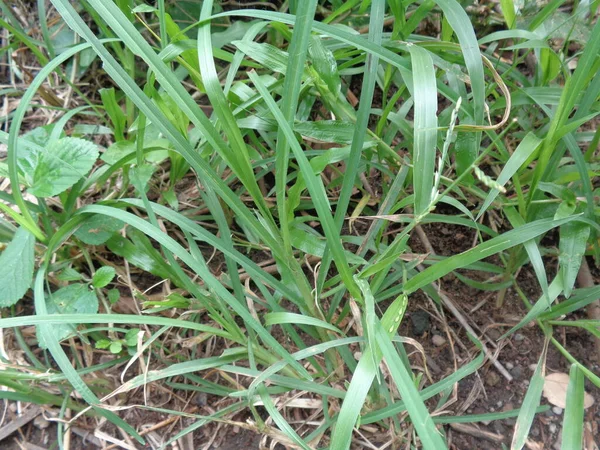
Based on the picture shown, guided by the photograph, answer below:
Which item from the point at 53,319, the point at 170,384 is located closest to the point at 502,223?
the point at 170,384

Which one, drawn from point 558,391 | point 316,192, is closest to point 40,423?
point 316,192

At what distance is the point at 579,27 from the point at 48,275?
1.23 m

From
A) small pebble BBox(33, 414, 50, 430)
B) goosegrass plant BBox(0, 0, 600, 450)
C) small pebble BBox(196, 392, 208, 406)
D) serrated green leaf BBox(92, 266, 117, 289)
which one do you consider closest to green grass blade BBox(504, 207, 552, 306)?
goosegrass plant BBox(0, 0, 600, 450)

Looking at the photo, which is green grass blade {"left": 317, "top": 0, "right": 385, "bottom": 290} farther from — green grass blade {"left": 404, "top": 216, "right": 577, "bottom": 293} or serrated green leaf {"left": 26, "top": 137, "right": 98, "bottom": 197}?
serrated green leaf {"left": 26, "top": 137, "right": 98, "bottom": 197}

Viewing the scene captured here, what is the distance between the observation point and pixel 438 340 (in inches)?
45.0

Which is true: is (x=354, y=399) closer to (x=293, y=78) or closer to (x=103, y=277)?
(x=293, y=78)

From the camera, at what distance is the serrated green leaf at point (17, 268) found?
3.29ft

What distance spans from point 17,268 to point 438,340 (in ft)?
2.82

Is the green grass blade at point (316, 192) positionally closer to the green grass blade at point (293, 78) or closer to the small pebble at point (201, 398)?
Result: the green grass blade at point (293, 78)

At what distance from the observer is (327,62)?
0.96 metres

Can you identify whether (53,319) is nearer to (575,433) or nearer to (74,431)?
(74,431)

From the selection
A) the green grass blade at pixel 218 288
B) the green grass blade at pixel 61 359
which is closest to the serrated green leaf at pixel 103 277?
the green grass blade at pixel 61 359

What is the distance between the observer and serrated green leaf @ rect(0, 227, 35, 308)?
1.00 m

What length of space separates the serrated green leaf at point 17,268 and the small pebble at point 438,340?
2.69ft
